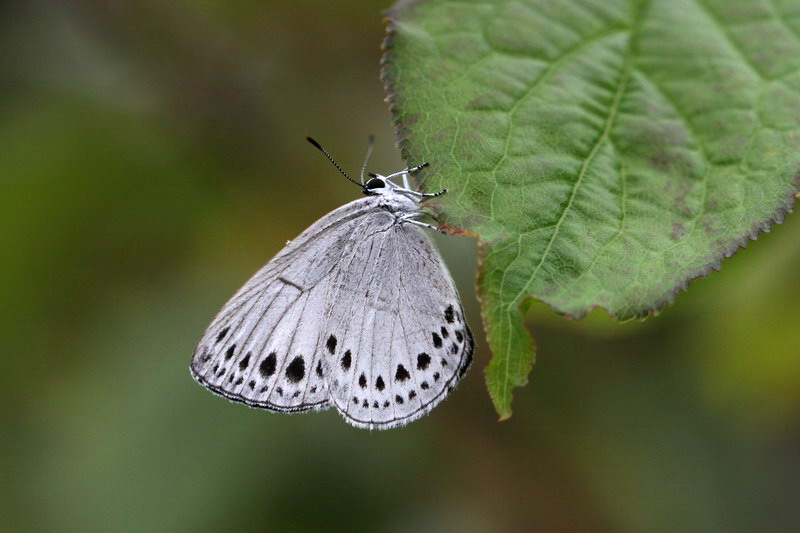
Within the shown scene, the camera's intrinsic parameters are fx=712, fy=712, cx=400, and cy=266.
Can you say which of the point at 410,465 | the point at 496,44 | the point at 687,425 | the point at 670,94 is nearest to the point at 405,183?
the point at 496,44

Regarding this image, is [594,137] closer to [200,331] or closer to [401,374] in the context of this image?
[401,374]

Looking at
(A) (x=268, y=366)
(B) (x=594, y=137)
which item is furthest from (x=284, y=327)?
(B) (x=594, y=137)

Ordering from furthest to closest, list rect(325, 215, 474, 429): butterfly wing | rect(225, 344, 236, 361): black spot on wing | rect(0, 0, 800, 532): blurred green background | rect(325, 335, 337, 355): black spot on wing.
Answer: rect(0, 0, 800, 532): blurred green background, rect(325, 335, 337, 355): black spot on wing, rect(225, 344, 236, 361): black spot on wing, rect(325, 215, 474, 429): butterfly wing

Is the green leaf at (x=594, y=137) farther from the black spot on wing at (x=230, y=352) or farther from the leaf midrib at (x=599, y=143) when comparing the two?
the black spot on wing at (x=230, y=352)

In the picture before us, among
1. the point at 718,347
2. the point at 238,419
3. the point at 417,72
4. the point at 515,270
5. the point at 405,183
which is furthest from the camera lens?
the point at 238,419

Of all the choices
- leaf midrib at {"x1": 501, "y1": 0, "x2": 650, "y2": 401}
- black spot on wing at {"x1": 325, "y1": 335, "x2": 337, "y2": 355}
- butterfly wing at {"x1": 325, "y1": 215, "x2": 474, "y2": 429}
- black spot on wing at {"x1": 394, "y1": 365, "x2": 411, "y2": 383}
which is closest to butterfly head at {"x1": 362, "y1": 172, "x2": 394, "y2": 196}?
butterfly wing at {"x1": 325, "y1": 215, "x2": 474, "y2": 429}

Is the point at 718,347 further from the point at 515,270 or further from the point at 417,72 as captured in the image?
the point at 417,72

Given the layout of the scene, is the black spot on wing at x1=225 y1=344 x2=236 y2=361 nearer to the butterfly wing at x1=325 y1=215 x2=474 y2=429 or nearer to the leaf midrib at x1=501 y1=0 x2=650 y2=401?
the butterfly wing at x1=325 y1=215 x2=474 y2=429

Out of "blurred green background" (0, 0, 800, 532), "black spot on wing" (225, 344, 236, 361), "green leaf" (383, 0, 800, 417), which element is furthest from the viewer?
"blurred green background" (0, 0, 800, 532)
